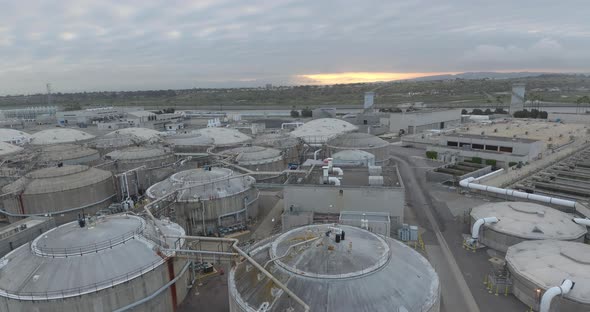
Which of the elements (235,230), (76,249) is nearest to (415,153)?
(235,230)

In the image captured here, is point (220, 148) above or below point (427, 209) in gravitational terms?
above

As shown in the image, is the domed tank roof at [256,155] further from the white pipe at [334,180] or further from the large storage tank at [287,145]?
the white pipe at [334,180]

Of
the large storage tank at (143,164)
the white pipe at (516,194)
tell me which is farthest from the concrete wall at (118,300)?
the white pipe at (516,194)

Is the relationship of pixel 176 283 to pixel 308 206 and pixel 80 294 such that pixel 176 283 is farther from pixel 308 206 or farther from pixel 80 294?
pixel 308 206

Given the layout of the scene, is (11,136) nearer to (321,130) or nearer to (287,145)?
(287,145)

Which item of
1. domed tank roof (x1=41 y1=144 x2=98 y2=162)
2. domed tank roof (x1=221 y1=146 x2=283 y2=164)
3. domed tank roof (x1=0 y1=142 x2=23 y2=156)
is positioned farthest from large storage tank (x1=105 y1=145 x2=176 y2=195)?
domed tank roof (x1=0 y1=142 x2=23 y2=156)

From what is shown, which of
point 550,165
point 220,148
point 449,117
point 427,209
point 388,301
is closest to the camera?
point 388,301

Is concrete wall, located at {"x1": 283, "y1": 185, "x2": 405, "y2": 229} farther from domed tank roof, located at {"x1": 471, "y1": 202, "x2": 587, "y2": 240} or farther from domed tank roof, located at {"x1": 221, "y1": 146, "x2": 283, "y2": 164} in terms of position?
domed tank roof, located at {"x1": 221, "y1": 146, "x2": 283, "y2": 164}
